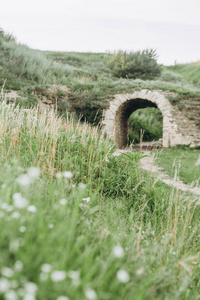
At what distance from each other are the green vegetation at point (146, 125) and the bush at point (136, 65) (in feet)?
9.29

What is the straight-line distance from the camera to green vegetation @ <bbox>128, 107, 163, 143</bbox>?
56.2 feet

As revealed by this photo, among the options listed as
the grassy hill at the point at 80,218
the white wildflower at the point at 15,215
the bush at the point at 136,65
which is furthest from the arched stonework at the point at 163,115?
the white wildflower at the point at 15,215

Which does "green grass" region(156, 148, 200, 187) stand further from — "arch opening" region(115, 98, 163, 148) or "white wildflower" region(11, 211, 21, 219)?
"white wildflower" region(11, 211, 21, 219)

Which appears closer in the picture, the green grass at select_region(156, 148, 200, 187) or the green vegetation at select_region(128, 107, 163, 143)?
the green grass at select_region(156, 148, 200, 187)

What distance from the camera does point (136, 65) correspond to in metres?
19.4

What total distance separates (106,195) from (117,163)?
28.4 inches

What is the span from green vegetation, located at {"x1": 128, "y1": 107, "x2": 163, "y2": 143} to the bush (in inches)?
111

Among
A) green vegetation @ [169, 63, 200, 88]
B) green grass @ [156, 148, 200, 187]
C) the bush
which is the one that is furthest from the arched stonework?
green vegetation @ [169, 63, 200, 88]

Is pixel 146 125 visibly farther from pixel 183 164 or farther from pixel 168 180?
pixel 168 180

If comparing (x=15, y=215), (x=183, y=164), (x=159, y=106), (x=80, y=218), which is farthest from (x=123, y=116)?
(x=15, y=215)

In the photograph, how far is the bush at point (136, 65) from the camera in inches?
757

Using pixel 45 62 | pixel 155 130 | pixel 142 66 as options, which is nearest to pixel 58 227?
pixel 45 62

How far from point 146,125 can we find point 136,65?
476 cm

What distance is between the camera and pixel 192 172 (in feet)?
24.0
